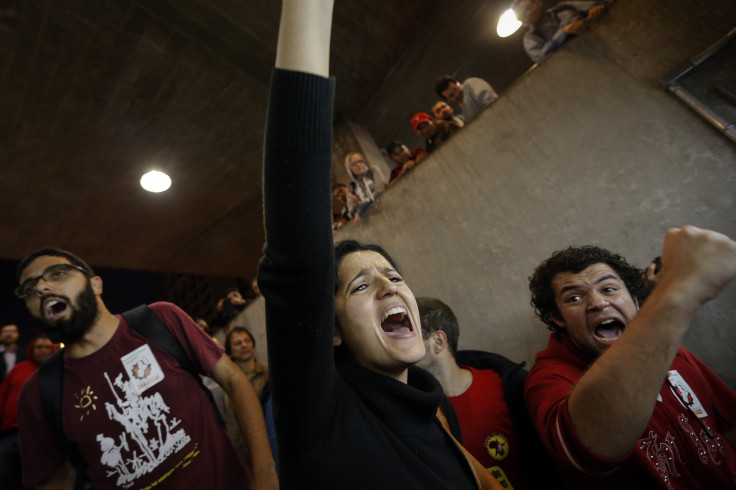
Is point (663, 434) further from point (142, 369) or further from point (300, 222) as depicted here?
point (142, 369)

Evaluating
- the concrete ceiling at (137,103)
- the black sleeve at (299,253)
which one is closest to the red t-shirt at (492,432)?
→ the black sleeve at (299,253)

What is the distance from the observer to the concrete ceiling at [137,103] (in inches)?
197

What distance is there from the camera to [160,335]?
2.21 m

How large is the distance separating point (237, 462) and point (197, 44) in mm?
5992

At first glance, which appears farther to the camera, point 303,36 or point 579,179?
point 579,179

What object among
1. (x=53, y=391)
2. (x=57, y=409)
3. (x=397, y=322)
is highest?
(x=53, y=391)

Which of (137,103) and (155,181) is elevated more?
(137,103)

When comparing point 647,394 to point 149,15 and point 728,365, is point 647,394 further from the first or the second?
point 149,15

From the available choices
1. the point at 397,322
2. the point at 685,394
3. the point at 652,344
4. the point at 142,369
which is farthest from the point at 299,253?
the point at 685,394

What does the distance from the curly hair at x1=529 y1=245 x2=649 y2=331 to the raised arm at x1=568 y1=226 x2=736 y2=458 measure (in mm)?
907

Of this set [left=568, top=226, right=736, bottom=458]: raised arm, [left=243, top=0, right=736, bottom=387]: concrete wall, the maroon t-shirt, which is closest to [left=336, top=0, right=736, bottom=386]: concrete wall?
[left=243, top=0, right=736, bottom=387]: concrete wall

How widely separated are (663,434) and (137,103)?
7.57 meters

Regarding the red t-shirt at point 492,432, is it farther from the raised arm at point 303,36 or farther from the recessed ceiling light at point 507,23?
the recessed ceiling light at point 507,23

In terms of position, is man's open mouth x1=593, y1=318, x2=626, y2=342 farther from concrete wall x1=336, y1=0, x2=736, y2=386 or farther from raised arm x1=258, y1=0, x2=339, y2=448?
raised arm x1=258, y1=0, x2=339, y2=448
